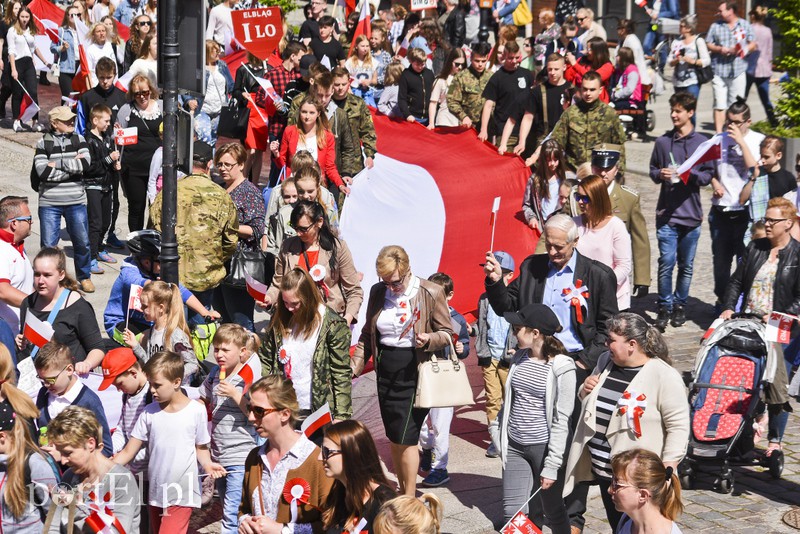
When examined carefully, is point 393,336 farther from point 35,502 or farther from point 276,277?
point 35,502

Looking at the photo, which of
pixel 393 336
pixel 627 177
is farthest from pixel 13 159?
pixel 393 336

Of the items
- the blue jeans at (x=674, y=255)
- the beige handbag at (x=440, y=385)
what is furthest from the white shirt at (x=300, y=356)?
the blue jeans at (x=674, y=255)

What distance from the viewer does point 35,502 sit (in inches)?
265

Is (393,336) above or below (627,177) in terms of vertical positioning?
above

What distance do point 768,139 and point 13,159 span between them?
11211 millimetres

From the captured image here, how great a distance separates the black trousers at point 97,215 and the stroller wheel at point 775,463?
24.5 feet

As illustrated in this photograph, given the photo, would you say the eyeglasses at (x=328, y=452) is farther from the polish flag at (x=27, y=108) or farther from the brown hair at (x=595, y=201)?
the polish flag at (x=27, y=108)

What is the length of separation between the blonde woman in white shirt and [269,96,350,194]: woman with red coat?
8494 mm

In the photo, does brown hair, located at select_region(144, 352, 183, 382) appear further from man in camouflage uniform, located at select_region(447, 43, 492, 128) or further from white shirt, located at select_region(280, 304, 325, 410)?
man in camouflage uniform, located at select_region(447, 43, 492, 128)

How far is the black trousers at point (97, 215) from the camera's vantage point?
44.0 feet

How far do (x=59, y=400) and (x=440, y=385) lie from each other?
2.44m

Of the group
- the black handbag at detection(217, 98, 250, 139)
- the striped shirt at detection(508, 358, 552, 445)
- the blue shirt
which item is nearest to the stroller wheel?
the blue shirt

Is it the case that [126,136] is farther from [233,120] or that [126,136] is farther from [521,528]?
[521,528]

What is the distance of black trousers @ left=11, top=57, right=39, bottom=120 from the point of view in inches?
781
